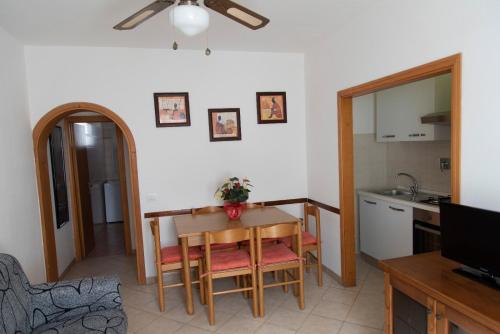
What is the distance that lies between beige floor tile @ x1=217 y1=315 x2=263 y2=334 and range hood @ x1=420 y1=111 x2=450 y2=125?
7.89 ft

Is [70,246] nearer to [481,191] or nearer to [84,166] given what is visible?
[84,166]

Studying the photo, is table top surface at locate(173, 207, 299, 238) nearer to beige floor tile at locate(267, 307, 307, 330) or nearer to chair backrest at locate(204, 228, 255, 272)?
chair backrest at locate(204, 228, 255, 272)

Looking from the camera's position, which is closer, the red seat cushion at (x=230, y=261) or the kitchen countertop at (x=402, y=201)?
the red seat cushion at (x=230, y=261)

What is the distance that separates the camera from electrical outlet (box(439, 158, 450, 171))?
11.4 ft

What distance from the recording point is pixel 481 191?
186 cm

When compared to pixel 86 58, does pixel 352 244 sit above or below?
below

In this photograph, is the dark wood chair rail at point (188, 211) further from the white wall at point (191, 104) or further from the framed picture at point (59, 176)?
the framed picture at point (59, 176)

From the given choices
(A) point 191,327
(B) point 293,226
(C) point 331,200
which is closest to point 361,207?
(C) point 331,200

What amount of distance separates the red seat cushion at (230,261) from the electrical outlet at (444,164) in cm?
226

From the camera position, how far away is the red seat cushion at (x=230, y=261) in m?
2.73

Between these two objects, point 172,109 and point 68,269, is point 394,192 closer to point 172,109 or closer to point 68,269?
point 172,109

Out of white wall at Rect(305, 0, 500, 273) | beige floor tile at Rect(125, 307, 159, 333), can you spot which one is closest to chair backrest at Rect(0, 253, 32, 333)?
beige floor tile at Rect(125, 307, 159, 333)

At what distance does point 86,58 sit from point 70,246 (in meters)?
2.44

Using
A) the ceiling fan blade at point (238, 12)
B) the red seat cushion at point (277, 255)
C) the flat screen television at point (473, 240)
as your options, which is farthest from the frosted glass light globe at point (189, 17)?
the red seat cushion at point (277, 255)
